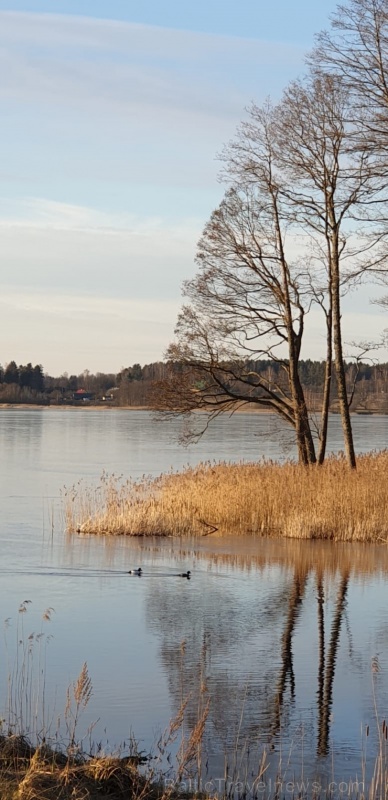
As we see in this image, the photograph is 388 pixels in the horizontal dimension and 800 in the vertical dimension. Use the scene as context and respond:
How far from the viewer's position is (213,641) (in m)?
12.6

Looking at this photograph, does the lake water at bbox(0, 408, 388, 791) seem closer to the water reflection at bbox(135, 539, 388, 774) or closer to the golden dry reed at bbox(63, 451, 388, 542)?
the water reflection at bbox(135, 539, 388, 774)

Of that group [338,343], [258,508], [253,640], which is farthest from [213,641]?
[338,343]

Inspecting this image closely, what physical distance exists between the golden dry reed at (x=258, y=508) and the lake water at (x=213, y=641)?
0.80m

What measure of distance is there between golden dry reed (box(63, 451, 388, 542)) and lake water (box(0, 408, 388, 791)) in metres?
0.80

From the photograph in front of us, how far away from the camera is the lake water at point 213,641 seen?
916cm

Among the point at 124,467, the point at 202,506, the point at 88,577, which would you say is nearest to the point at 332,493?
the point at 202,506

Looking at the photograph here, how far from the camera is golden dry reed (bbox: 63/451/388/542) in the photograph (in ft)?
72.3

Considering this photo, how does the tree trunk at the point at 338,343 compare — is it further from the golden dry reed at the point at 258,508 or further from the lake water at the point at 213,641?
the lake water at the point at 213,641

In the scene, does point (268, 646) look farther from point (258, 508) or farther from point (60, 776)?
point (258, 508)

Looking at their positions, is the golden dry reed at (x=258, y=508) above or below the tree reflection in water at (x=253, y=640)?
above

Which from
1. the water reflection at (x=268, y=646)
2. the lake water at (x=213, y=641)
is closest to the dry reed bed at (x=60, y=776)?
the lake water at (x=213, y=641)

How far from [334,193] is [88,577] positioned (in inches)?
564

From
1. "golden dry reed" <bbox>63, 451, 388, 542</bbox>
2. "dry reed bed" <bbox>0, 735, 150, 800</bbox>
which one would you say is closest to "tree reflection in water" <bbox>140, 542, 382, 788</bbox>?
"dry reed bed" <bbox>0, 735, 150, 800</bbox>

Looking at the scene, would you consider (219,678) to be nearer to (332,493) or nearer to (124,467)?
(332,493)
